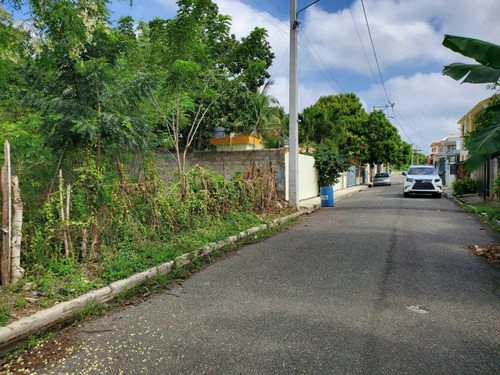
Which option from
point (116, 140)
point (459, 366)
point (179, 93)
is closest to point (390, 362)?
point (459, 366)

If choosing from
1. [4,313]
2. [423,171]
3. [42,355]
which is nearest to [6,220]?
[4,313]

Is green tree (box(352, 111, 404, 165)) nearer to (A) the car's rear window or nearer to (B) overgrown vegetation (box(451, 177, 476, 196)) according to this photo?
(A) the car's rear window

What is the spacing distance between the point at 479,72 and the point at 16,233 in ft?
23.3

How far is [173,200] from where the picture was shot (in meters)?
7.23

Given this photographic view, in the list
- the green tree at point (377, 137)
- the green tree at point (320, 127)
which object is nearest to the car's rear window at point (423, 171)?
the green tree at point (320, 127)

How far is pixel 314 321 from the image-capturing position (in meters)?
3.59

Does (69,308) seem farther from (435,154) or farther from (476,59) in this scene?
(435,154)

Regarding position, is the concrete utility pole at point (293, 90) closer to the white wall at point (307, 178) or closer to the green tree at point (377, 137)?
the white wall at point (307, 178)

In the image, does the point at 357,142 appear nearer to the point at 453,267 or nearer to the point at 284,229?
the point at 284,229

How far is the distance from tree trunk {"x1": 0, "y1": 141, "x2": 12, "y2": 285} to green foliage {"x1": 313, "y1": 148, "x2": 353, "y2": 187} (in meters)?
17.0

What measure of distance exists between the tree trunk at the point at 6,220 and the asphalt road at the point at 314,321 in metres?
1.42

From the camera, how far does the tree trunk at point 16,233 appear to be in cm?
429

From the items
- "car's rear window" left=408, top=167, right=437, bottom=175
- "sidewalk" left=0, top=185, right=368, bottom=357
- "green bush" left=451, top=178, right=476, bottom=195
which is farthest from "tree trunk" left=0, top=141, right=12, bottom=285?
"green bush" left=451, top=178, right=476, bottom=195

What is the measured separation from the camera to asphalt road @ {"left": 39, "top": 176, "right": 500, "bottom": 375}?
2.86m
